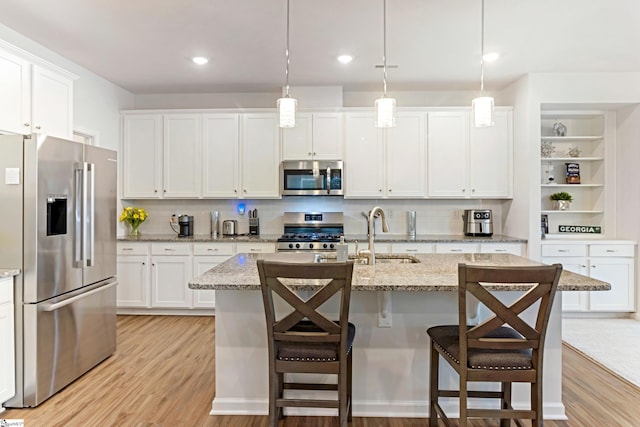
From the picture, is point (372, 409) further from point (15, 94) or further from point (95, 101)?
point (95, 101)

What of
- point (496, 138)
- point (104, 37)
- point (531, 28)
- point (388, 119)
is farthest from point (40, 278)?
point (496, 138)

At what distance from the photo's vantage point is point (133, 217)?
189 inches

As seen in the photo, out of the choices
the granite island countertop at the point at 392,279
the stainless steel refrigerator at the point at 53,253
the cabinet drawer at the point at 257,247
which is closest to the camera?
the granite island countertop at the point at 392,279

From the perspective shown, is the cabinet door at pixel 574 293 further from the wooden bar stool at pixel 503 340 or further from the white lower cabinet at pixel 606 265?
the wooden bar stool at pixel 503 340

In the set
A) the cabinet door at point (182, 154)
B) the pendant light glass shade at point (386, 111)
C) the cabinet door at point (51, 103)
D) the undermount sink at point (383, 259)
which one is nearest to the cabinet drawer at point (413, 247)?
the undermount sink at point (383, 259)

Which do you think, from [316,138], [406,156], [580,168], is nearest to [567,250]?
[580,168]

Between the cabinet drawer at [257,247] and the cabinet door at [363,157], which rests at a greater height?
the cabinet door at [363,157]

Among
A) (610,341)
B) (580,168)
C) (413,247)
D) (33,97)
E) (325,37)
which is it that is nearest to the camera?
(33,97)

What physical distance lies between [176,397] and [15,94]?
94.4 inches

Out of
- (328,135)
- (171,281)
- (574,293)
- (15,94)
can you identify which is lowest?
(574,293)

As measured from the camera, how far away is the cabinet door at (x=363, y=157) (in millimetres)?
4766

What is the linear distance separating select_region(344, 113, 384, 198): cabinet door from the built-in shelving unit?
203 centimetres

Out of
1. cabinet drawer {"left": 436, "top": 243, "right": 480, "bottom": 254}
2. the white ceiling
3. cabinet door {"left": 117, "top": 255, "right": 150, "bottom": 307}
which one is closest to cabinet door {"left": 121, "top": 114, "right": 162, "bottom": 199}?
the white ceiling

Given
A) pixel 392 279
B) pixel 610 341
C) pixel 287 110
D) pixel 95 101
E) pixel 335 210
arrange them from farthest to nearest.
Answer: pixel 335 210 → pixel 95 101 → pixel 610 341 → pixel 287 110 → pixel 392 279
